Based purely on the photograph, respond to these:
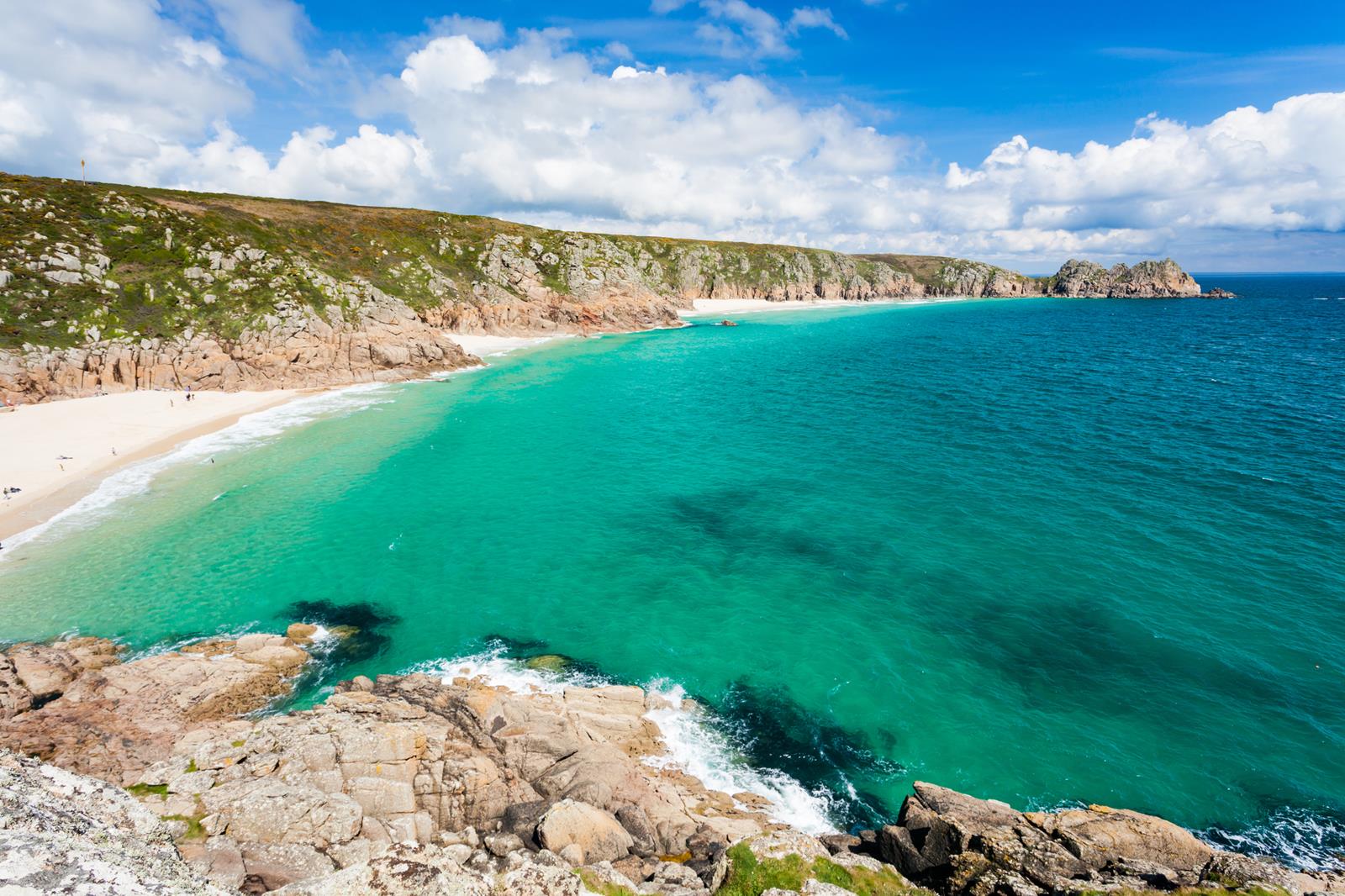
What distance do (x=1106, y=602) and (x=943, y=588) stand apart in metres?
7.68

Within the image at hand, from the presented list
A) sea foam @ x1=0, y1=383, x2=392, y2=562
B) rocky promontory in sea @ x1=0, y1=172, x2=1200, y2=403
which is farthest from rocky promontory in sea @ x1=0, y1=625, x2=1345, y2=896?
rocky promontory in sea @ x1=0, y1=172, x2=1200, y2=403

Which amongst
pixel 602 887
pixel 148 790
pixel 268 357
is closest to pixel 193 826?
pixel 148 790

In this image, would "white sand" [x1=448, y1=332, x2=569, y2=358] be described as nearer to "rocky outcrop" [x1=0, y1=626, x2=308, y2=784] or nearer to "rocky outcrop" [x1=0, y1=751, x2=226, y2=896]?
"rocky outcrop" [x1=0, y1=626, x2=308, y2=784]

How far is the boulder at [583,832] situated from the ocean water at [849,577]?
5.91m

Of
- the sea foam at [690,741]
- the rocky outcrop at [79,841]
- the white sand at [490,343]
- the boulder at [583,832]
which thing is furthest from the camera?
the white sand at [490,343]

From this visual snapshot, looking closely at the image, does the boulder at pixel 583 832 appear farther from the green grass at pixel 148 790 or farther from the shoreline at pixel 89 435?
the shoreline at pixel 89 435

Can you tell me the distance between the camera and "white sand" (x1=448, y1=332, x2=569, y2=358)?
379ft

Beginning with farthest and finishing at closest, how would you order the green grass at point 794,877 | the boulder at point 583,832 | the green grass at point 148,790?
the boulder at point 583,832 → the green grass at point 148,790 → the green grass at point 794,877

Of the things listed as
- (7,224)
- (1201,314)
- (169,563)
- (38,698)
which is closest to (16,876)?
(38,698)

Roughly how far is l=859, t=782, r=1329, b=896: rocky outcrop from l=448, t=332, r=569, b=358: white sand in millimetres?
105946

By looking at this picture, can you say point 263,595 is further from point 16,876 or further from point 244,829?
point 16,876

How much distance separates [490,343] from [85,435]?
240 ft

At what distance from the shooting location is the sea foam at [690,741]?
65.6 ft

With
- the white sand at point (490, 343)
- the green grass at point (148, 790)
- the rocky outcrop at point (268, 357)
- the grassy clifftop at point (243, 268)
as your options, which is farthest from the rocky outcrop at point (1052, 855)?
the white sand at point (490, 343)
